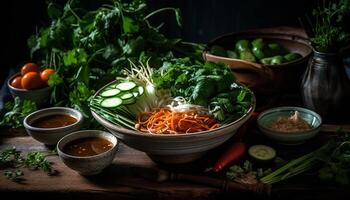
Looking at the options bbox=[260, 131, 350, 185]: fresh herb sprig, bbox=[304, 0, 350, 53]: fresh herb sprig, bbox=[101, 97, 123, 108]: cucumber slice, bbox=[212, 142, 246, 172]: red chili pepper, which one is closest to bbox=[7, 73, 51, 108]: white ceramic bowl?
bbox=[101, 97, 123, 108]: cucumber slice

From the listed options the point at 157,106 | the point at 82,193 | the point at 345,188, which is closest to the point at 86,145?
the point at 82,193

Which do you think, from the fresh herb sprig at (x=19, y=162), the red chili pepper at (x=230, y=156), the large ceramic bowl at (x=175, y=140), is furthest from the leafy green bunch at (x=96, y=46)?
the red chili pepper at (x=230, y=156)

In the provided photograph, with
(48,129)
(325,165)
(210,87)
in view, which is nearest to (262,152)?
(325,165)

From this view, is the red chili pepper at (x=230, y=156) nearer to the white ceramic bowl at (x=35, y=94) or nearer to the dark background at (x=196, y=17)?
the white ceramic bowl at (x=35, y=94)

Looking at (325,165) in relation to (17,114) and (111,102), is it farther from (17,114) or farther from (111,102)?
(17,114)

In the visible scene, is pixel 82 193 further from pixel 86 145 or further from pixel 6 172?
pixel 6 172

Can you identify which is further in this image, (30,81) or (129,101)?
(30,81)
